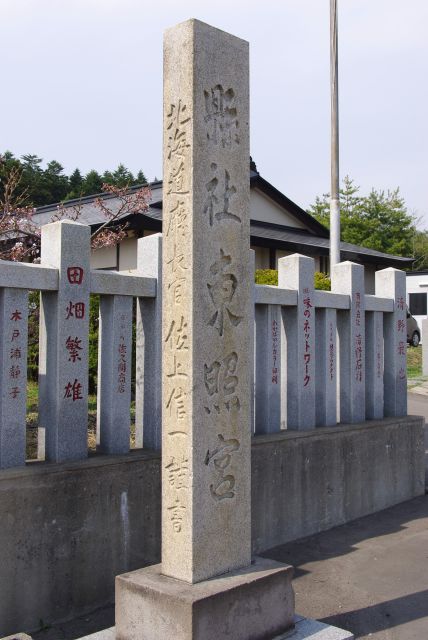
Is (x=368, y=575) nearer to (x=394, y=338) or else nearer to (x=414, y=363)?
(x=394, y=338)

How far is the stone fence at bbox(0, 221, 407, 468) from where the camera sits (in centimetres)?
425

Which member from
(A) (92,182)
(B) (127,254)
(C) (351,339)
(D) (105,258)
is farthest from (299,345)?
(A) (92,182)

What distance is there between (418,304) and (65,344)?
27711 mm

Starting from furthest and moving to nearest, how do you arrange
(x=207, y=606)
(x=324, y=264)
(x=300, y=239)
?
(x=324, y=264) < (x=300, y=239) < (x=207, y=606)

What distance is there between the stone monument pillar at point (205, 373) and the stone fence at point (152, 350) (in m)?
0.06

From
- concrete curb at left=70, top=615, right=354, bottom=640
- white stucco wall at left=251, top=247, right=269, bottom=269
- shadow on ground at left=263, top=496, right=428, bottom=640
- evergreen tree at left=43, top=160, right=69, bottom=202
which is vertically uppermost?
evergreen tree at left=43, top=160, right=69, bottom=202

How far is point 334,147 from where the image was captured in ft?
44.1

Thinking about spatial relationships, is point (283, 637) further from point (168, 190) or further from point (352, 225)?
point (352, 225)

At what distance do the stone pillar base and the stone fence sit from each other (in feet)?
2.86

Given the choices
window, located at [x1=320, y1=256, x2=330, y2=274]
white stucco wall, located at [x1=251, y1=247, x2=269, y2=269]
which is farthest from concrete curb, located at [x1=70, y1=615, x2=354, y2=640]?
window, located at [x1=320, y1=256, x2=330, y2=274]

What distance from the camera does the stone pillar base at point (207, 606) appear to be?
129 inches

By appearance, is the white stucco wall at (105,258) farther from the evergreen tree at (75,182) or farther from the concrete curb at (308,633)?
the evergreen tree at (75,182)

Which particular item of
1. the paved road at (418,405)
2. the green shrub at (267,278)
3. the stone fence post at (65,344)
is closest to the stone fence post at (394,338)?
the stone fence post at (65,344)

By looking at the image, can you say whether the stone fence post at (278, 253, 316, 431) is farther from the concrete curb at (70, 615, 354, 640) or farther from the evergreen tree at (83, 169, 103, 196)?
the evergreen tree at (83, 169, 103, 196)
